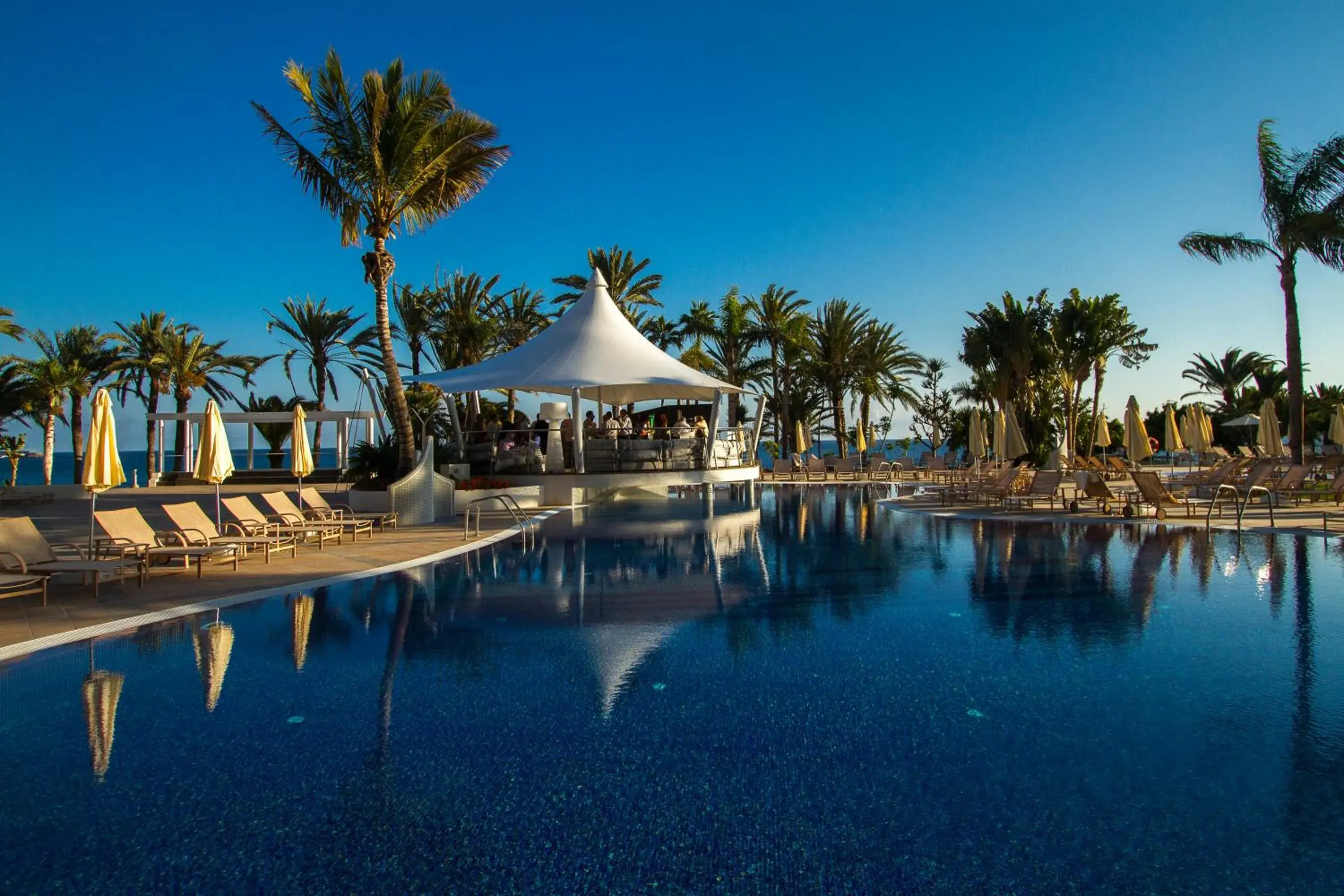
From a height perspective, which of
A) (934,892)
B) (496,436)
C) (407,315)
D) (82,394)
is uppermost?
(407,315)

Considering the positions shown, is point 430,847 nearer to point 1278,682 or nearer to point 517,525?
point 1278,682

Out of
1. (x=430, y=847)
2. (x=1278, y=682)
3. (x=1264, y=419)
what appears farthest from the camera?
(x=1264, y=419)

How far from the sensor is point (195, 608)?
791cm

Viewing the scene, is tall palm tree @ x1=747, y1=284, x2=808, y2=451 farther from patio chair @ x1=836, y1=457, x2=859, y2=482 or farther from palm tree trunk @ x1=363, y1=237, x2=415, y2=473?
palm tree trunk @ x1=363, y1=237, x2=415, y2=473

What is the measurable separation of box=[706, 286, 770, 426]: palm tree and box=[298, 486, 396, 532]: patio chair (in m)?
22.4

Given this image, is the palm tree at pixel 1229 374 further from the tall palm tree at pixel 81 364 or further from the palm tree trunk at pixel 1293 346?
the tall palm tree at pixel 81 364

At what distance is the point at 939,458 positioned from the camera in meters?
31.0

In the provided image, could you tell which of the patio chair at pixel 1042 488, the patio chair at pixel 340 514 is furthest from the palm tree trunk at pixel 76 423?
the patio chair at pixel 1042 488

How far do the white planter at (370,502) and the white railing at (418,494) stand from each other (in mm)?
980

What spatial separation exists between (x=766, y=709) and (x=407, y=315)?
3323 centimetres

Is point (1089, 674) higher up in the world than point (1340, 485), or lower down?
lower down

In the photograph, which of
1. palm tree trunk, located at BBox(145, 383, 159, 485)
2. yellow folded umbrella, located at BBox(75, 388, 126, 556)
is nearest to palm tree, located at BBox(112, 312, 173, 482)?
palm tree trunk, located at BBox(145, 383, 159, 485)

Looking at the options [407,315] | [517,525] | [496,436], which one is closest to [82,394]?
[407,315]

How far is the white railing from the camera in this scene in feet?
53.2
